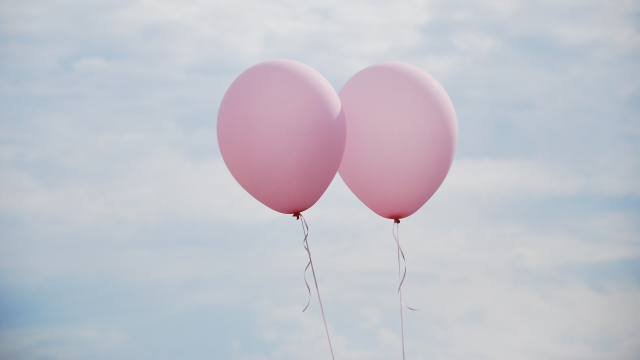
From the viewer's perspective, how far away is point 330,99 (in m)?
6.20

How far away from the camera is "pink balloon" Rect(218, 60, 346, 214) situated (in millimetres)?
5957

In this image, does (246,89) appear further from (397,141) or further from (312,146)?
(397,141)

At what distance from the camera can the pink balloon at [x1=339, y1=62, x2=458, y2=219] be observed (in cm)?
639

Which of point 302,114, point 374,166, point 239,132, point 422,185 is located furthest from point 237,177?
point 422,185

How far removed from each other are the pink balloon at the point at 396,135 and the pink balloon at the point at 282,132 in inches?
12.2

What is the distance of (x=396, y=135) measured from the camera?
636cm

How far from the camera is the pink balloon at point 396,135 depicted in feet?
21.0

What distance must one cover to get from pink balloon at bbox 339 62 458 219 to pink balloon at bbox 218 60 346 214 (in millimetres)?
310

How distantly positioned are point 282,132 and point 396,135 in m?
1.19

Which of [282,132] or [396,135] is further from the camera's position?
[396,135]

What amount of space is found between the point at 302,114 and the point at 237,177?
94 centimetres

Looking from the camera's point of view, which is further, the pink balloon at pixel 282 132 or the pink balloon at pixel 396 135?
the pink balloon at pixel 396 135

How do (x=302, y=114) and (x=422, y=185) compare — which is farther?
(x=422, y=185)

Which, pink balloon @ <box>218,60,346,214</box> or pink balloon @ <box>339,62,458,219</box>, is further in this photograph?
pink balloon @ <box>339,62,458,219</box>
